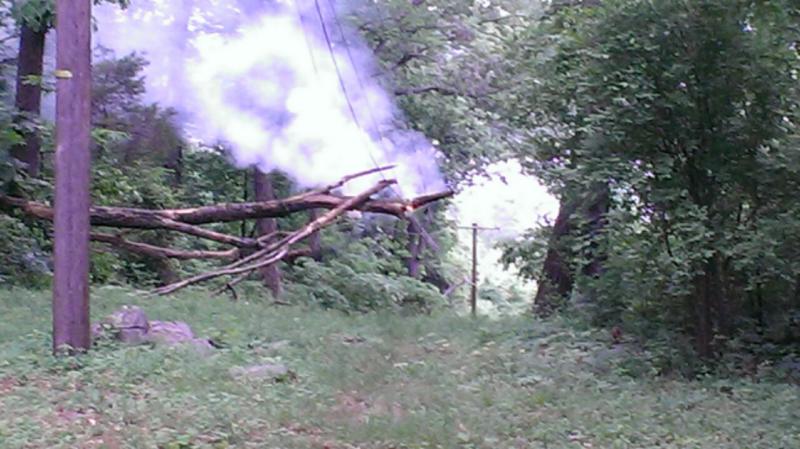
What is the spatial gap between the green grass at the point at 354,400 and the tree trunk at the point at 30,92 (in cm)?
371

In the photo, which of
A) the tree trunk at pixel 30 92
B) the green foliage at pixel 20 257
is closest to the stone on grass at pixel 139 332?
the green foliage at pixel 20 257

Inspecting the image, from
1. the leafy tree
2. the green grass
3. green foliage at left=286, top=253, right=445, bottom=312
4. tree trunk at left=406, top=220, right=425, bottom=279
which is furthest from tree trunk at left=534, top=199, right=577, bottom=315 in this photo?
tree trunk at left=406, top=220, right=425, bottom=279

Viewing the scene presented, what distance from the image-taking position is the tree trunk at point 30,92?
42.3 ft

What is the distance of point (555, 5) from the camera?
13.3m

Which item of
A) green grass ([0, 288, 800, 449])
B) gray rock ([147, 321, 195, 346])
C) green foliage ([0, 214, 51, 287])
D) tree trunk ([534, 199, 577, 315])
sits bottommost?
green grass ([0, 288, 800, 449])

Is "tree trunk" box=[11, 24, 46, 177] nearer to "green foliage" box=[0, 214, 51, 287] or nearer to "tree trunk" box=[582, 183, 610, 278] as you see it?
"green foliage" box=[0, 214, 51, 287]

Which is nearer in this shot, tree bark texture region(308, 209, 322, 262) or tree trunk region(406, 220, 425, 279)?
tree bark texture region(308, 209, 322, 262)

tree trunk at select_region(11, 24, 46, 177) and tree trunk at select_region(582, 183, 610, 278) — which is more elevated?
tree trunk at select_region(11, 24, 46, 177)

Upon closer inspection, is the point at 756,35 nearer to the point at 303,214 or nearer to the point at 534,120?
the point at 534,120

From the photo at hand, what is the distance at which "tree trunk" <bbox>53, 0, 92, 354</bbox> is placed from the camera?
24.0 feet

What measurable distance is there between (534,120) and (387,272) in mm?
10904

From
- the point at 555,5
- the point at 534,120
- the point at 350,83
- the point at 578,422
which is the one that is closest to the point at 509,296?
the point at 350,83

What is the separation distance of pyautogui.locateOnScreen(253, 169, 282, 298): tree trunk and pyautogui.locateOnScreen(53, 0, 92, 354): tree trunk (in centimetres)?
1009

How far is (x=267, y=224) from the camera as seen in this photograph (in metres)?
18.6
